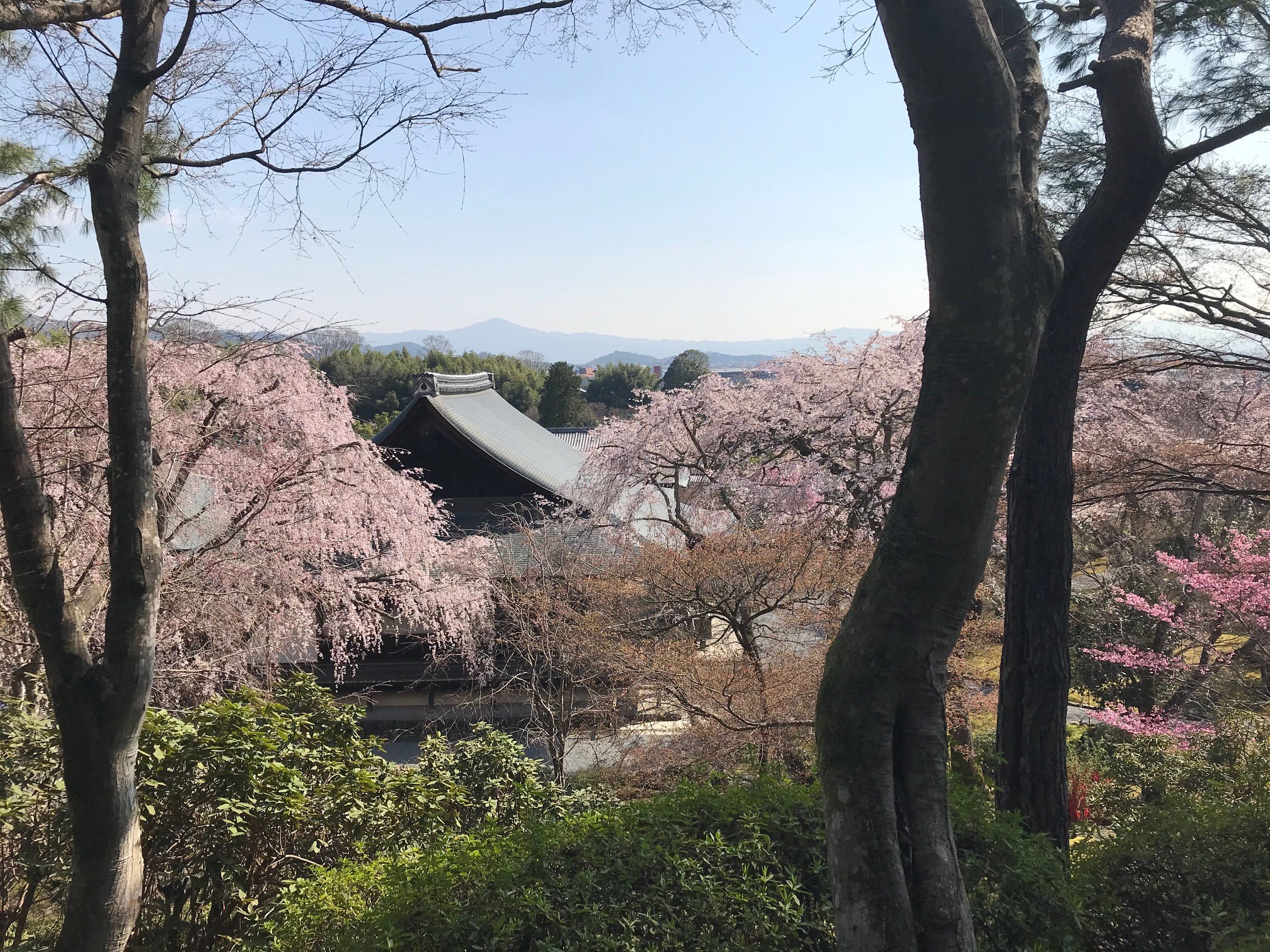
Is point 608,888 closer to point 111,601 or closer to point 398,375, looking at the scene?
point 111,601

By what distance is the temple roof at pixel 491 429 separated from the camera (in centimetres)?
1341

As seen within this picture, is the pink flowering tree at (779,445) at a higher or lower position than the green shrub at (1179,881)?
higher

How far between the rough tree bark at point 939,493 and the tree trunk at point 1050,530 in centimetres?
149

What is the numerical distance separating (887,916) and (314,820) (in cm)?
242

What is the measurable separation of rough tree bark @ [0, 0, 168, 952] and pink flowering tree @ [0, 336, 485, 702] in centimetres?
188

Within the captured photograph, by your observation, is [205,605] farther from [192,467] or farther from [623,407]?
[623,407]

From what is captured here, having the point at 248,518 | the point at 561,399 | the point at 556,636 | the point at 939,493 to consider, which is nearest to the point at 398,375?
the point at 561,399

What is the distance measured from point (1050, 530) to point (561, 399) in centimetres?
2978

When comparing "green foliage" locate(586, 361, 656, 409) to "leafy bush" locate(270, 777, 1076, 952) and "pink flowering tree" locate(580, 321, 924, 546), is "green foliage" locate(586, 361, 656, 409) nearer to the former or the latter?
"pink flowering tree" locate(580, 321, 924, 546)

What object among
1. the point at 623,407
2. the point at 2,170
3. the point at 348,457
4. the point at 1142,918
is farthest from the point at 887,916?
the point at 623,407

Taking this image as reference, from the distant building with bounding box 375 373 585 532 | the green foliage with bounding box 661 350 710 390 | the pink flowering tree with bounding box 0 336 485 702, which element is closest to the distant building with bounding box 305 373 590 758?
the distant building with bounding box 375 373 585 532

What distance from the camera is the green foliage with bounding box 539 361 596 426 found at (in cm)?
3256

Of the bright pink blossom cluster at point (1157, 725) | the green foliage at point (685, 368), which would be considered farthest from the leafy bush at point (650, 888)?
the green foliage at point (685, 368)

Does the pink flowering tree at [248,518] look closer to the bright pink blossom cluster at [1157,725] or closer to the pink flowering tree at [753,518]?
the pink flowering tree at [753,518]
